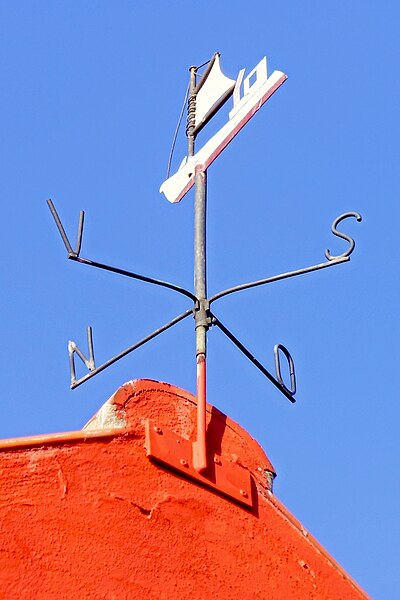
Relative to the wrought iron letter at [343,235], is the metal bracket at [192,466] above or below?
below

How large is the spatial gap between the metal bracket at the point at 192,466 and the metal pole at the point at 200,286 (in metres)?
0.04

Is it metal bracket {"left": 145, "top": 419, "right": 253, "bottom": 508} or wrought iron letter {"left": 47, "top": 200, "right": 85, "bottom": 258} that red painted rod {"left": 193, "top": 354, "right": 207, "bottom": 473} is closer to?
metal bracket {"left": 145, "top": 419, "right": 253, "bottom": 508}

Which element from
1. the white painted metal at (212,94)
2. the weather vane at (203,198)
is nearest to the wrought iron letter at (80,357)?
the weather vane at (203,198)

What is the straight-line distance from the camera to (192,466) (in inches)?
177

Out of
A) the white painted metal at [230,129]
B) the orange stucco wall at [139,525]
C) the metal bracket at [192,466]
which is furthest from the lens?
the white painted metal at [230,129]

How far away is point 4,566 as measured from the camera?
12.3 ft

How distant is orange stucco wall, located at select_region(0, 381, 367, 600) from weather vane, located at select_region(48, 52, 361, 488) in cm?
18

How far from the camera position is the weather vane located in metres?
4.68

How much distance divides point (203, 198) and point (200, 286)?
0.55 metres

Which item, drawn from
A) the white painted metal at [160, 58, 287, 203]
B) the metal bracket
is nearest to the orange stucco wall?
the metal bracket

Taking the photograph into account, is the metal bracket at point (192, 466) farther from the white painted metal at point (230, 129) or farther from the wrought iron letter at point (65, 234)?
the white painted metal at point (230, 129)

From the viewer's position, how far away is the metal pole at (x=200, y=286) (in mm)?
4555

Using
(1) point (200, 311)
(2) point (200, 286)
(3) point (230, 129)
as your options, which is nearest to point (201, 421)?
(1) point (200, 311)

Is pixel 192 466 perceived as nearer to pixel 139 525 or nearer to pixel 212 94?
pixel 139 525
